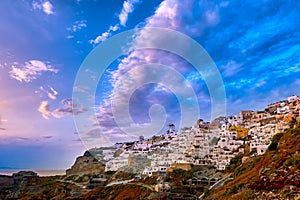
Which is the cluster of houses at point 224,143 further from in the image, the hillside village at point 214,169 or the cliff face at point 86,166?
the cliff face at point 86,166

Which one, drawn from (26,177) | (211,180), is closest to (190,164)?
(211,180)

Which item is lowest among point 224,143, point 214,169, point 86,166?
point 214,169

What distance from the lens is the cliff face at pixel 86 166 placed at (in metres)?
87.6

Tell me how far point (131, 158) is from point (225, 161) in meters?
31.8

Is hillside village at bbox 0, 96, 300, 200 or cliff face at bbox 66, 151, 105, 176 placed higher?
cliff face at bbox 66, 151, 105, 176

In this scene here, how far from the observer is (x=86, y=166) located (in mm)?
94000

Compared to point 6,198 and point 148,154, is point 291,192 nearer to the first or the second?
point 148,154

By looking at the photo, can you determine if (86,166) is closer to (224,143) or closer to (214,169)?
(224,143)

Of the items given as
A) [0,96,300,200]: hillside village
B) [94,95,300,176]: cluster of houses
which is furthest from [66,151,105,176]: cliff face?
[94,95,300,176]: cluster of houses

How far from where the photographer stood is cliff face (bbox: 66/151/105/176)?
287 ft

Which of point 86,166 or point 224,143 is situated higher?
point 86,166

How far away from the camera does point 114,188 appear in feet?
172

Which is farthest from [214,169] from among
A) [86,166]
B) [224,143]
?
[86,166]

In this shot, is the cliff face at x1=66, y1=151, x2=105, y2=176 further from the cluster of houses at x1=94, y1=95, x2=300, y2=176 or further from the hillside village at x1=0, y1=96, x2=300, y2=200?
the cluster of houses at x1=94, y1=95, x2=300, y2=176
